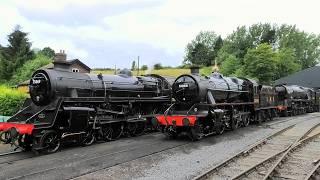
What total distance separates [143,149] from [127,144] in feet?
4.44

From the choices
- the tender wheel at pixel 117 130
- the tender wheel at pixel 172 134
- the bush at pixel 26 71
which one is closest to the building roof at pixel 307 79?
the bush at pixel 26 71

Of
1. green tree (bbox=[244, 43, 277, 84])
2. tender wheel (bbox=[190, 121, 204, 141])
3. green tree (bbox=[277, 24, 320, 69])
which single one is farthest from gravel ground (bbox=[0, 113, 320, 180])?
green tree (bbox=[277, 24, 320, 69])

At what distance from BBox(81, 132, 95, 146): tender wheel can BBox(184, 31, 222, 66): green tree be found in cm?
8256

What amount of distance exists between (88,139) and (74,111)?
1716 mm

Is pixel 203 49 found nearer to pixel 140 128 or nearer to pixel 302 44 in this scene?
pixel 302 44

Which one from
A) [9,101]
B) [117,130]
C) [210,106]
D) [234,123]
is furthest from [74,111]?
[9,101]

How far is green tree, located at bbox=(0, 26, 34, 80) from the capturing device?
61125 millimetres

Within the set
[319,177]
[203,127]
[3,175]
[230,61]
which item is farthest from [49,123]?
[230,61]

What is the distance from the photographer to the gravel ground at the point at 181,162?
371 inches

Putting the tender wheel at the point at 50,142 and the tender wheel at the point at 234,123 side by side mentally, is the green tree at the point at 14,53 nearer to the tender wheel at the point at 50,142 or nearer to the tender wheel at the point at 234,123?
the tender wheel at the point at 234,123

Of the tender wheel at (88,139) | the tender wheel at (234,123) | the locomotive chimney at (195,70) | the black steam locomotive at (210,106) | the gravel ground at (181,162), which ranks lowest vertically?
the gravel ground at (181,162)

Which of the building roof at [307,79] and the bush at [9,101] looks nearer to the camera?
the bush at [9,101]

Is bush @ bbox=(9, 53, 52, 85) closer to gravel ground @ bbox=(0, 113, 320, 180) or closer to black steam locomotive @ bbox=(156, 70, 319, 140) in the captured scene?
black steam locomotive @ bbox=(156, 70, 319, 140)

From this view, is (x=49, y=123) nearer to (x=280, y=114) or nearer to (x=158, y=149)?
(x=158, y=149)
